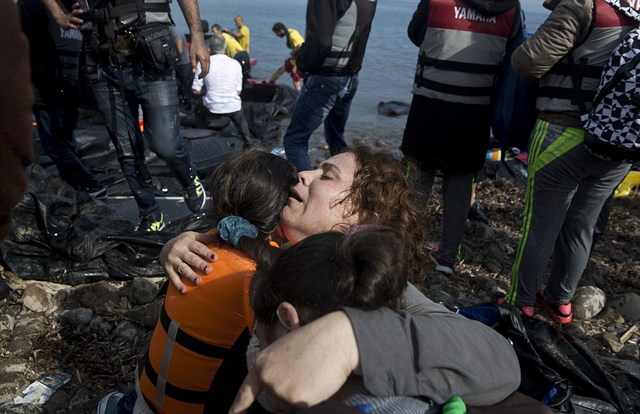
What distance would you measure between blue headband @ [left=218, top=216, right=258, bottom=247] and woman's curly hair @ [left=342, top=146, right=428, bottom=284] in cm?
38

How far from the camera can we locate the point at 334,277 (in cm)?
118

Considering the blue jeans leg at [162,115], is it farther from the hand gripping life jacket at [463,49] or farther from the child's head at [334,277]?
the child's head at [334,277]

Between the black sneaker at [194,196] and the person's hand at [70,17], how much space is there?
51.8 inches

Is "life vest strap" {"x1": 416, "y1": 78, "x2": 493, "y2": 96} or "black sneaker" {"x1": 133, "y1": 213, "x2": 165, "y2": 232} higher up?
"life vest strap" {"x1": 416, "y1": 78, "x2": 493, "y2": 96}

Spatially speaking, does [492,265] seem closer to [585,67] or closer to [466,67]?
[466,67]

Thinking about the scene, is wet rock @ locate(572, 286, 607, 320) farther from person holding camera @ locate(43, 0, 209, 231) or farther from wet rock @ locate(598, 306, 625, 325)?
person holding camera @ locate(43, 0, 209, 231)

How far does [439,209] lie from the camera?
5398 millimetres

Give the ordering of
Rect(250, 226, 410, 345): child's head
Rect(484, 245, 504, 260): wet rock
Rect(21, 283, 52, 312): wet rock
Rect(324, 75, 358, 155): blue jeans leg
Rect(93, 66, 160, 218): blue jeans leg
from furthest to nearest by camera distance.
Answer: Rect(324, 75, 358, 155): blue jeans leg → Rect(484, 245, 504, 260): wet rock → Rect(93, 66, 160, 218): blue jeans leg → Rect(21, 283, 52, 312): wet rock → Rect(250, 226, 410, 345): child's head

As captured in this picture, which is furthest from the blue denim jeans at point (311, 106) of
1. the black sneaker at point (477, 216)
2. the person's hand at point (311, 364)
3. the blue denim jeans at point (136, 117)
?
the person's hand at point (311, 364)

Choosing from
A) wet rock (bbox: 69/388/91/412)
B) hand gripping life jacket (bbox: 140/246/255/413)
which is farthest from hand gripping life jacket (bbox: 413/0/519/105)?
wet rock (bbox: 69/388/91/412)

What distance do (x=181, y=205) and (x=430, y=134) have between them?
7.66 ft

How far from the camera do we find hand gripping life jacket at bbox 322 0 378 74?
4359 millimetres

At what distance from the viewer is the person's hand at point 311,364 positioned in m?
1.05

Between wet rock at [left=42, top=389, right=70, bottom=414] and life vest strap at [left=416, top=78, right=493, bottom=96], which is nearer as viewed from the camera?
wet rock at [left=42, top=389, right=70, bottom=414]
